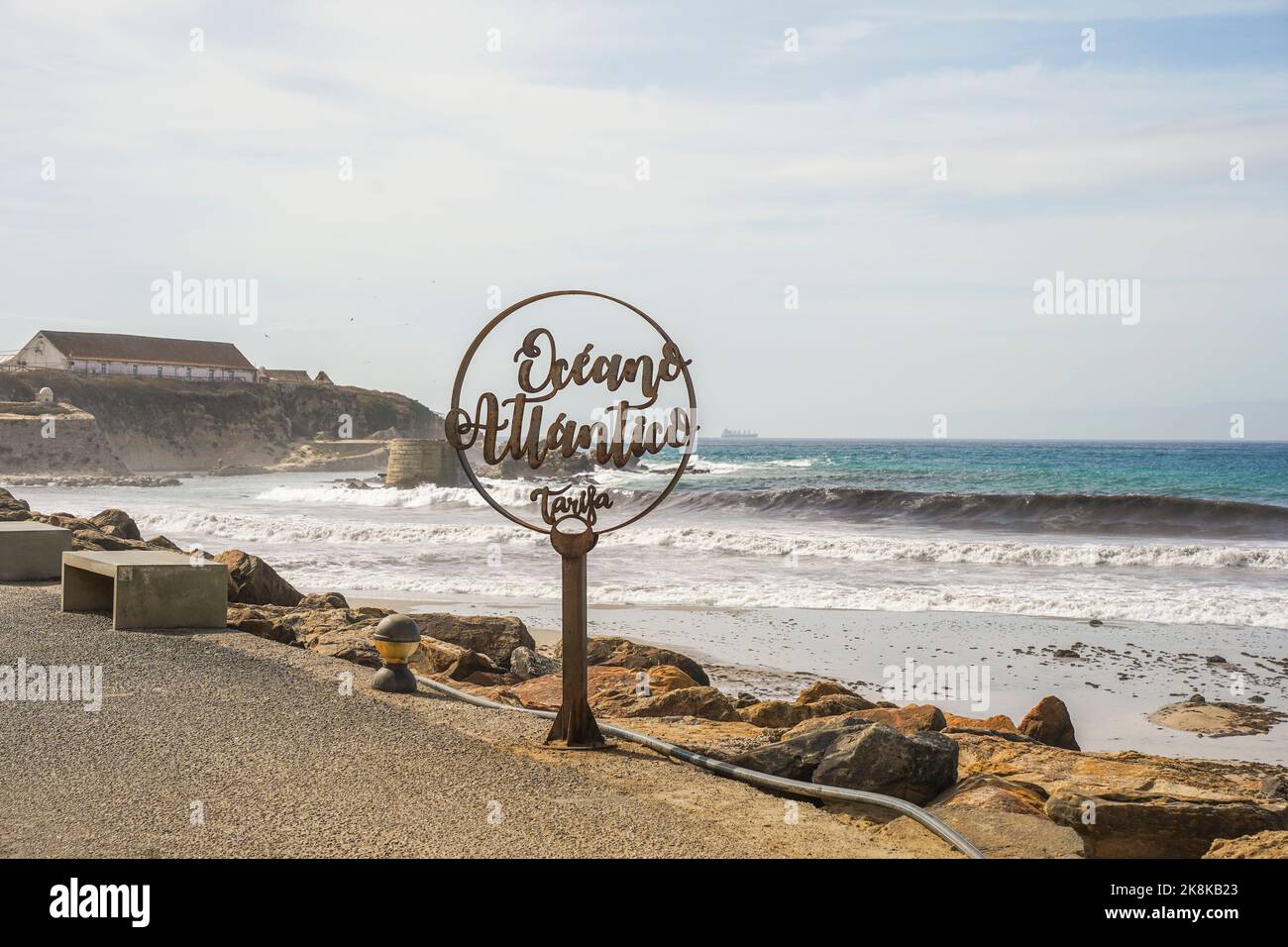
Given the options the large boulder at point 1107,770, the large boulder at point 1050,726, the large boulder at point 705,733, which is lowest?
the large boulder at point 1050,726

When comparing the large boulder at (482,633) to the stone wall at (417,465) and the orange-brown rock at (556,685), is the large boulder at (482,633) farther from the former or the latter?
the stone wall at (417,465)

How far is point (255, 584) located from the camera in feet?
37.6

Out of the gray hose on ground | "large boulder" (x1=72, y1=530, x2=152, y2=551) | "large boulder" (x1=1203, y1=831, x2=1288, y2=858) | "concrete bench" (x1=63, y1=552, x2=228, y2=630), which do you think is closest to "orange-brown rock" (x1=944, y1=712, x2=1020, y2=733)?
the gray hose on ground

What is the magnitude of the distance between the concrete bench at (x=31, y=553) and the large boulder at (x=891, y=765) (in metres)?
8.84

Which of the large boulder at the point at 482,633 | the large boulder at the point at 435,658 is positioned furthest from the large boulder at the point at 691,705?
the large boulder at the point at 482,633

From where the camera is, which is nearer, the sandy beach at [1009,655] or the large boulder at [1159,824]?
the large boulder at [1159,824]

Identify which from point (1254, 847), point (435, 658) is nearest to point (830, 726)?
point (1254, 847)

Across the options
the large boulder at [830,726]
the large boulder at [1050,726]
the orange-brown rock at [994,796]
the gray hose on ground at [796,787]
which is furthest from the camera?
the large boulder at [1050,726]

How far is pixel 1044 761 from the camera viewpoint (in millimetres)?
6500

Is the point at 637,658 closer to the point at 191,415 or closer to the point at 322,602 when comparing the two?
the point at 322,602

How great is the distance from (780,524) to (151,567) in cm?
2193

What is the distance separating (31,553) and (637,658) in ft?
20.7

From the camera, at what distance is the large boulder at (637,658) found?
922 centimetres

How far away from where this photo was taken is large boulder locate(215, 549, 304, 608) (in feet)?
37.2
